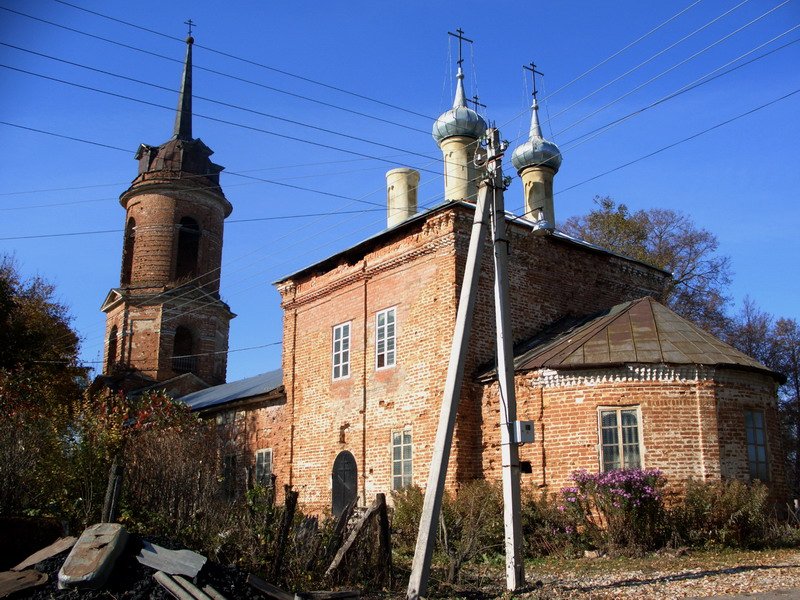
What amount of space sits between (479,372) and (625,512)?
429 cm

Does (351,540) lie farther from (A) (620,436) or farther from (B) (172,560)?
(A) (620,436)

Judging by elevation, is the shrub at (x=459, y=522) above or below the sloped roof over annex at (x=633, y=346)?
below

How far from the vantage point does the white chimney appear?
19.8 metres

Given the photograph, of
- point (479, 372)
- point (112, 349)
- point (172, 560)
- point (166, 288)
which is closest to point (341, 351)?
point (479, 372)

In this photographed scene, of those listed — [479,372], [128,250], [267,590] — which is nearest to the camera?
[267,590]

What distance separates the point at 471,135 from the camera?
2059 centimetres

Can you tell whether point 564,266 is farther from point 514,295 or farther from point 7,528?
point 7,528

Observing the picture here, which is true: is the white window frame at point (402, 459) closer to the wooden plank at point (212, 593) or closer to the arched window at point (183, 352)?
the wooden plank at point (212, 593)

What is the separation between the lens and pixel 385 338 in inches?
655

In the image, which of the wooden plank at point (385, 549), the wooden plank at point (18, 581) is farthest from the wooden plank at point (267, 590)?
the wooden plank at point (18, 581)

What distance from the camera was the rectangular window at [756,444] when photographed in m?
13.1

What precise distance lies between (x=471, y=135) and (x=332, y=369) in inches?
288

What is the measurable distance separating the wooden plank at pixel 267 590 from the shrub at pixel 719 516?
255 inches

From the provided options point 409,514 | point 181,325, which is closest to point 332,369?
point 409,514
